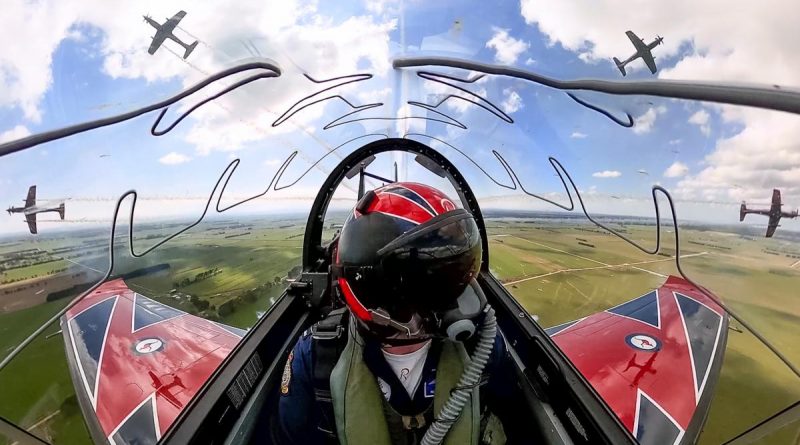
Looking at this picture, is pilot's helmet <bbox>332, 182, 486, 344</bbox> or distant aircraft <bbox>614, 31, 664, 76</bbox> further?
distant aircraft <bbox>614, 31, 664, 76</bbox>

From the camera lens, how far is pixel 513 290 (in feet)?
8.79

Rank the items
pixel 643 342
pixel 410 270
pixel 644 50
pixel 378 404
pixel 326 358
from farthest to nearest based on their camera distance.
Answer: pixel 643 342 < pixel 644 50 < pixel 326 358 < pixel 378 404 < pixel 410 270

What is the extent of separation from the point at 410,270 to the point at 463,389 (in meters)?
0.38

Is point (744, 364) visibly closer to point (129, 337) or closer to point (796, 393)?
point (796, 393)

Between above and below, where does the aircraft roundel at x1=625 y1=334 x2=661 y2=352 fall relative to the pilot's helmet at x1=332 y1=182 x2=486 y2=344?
below

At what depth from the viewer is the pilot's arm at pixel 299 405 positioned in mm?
1236

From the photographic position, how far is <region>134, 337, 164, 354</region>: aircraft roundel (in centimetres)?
163

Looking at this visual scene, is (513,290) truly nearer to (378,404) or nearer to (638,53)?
(638,53)

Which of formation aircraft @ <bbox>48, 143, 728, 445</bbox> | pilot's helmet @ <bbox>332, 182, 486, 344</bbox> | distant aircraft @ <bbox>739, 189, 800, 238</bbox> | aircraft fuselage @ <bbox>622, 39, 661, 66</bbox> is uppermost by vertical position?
aircraft fuselage @ <bbox>622, 39, 661, 66</bbox>

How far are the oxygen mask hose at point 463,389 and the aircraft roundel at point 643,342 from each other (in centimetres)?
111

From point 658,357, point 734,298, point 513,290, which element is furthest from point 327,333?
point 513,290

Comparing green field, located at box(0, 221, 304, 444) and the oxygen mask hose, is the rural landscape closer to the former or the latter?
green field, located at box(0, 221, 304, 444)

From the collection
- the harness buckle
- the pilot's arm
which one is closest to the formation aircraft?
the pilot's arm

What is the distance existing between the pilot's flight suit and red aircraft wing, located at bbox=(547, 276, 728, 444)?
69cm
